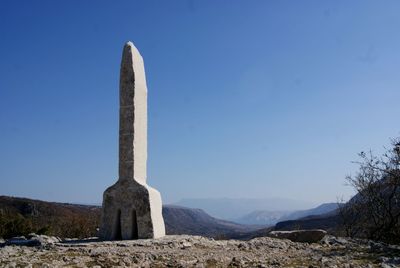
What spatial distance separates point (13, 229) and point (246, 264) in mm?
27960

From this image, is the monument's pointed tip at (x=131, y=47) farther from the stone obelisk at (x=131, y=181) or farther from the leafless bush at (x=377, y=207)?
the leafless bush at (x=377, y=207)

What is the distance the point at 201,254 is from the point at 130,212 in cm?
482

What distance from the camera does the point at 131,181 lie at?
16.4m

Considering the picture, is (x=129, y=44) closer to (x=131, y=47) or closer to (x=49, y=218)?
(x=131, y=47)

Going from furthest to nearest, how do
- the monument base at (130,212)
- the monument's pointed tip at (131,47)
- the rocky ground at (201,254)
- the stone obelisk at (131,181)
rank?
the monument's pointed tip at (131,47), the stone obelisk at (131,181), the monument base at (130,212), the rocky ground at (201,254)

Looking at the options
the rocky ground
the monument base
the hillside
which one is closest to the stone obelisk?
the monument base

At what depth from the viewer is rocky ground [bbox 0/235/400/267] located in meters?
10.5

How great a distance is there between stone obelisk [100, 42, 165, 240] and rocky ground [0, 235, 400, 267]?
1.76 m

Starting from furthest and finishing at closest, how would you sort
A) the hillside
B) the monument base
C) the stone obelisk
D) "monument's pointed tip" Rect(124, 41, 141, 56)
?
1. the hillside
2. "monument's pointed tip" Rect(124, 41, 141, 56)
3. the stone obelisk
4. the monument base

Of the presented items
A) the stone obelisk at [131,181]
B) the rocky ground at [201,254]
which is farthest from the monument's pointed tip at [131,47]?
the rocky ground at [201,254]

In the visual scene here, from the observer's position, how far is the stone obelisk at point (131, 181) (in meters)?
16.0

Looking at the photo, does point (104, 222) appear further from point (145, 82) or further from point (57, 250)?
point (145, 82)

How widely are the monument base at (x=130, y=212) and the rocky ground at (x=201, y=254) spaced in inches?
58.3

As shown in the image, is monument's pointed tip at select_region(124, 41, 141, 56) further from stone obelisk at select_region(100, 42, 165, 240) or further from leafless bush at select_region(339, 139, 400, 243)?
leafless bush at select_region(339, 139, 400, 243)
